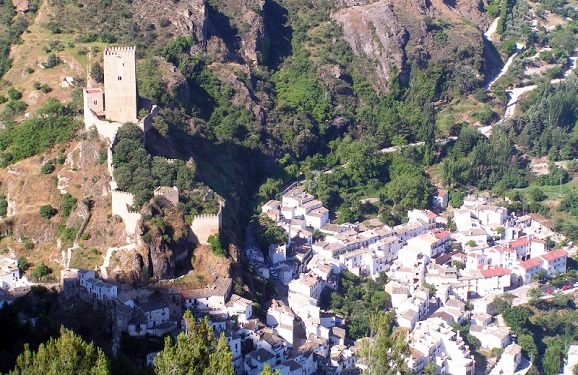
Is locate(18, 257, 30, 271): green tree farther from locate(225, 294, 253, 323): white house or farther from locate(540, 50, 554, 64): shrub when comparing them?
locate(540, 50, 554, 64): shrub

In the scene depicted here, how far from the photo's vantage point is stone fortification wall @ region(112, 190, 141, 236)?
38.1 metres

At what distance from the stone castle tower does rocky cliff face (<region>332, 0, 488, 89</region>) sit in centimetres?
2731

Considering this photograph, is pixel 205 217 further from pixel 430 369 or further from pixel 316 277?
pixel 430 369

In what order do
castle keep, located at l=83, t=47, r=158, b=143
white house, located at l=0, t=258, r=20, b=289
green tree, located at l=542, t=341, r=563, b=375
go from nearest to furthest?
white house, located at l=0, t=258, r=20, b=289 → green tree, located at l=542, t=341, r=563, b=375 → castle keep, located at l=83, t=47, r=158, b=143

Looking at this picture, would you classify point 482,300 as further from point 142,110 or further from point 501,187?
point 142,110

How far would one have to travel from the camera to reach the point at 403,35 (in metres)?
68.6

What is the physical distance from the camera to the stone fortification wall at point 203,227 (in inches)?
1545

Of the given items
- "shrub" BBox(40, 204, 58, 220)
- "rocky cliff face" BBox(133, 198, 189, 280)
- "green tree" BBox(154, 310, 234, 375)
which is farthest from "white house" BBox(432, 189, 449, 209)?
"green tree" BBox(154, 310, 234, 375)

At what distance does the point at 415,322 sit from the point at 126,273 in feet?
43.1

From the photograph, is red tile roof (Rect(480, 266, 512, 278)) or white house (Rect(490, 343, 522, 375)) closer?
white house (Rect(490, 343, 522, 375))

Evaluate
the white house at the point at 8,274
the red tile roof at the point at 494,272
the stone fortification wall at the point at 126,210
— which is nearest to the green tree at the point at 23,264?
the white house at the point at 8,274

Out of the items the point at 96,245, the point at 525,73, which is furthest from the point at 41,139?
the point at 525,73

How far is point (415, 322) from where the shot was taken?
41031 millimetres

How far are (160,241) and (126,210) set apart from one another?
226 centimetres
